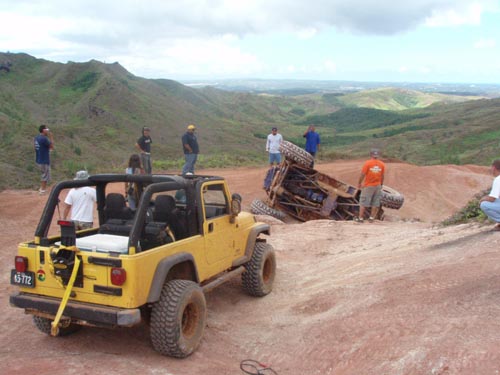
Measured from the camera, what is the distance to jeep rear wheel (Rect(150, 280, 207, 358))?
5176mm

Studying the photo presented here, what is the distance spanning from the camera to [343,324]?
232 inches

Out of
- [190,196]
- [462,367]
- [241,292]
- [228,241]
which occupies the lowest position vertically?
[241,292]

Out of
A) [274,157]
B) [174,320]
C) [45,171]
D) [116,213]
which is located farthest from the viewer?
[274,157]

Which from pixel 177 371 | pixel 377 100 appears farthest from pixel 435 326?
pixel 377 100

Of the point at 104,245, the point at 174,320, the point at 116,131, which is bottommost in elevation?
the point at 174,320

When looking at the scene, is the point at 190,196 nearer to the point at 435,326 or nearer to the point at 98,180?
the point at 98,180

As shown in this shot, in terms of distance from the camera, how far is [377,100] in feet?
407

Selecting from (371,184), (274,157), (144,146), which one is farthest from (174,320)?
(274,157)

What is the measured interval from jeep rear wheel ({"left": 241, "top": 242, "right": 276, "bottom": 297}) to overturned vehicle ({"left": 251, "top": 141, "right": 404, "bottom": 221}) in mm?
6257

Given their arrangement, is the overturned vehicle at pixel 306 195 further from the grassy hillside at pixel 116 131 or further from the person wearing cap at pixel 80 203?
the grassy hillside at pixel 116 131

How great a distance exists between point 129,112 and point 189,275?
34574 millimetres

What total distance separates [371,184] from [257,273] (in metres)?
6.18

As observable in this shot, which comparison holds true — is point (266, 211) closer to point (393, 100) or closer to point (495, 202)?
point (495, 202)

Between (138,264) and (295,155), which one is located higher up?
(295,155)
